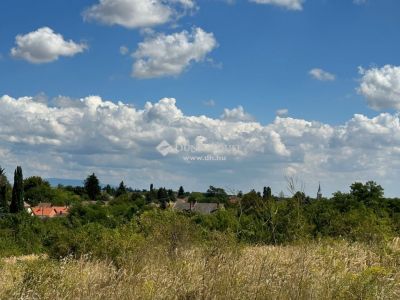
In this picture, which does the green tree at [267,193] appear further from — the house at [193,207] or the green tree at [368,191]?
the green tree at [368,191]

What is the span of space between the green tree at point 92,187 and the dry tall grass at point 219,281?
376 ft

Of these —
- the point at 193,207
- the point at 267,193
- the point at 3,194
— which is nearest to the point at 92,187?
the point at 3,194

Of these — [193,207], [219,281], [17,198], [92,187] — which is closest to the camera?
[219,281]

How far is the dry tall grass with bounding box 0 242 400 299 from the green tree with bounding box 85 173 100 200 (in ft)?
376

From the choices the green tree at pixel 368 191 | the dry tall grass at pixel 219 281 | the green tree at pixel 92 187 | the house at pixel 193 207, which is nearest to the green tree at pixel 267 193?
the dry tall grass at pixel 219 281

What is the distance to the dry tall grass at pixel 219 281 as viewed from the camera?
217 inches

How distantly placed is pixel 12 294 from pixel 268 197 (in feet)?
13.4

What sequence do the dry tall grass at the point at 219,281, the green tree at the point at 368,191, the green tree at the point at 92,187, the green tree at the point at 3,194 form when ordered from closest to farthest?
the dry tall grass at the point at 219,281, the green tree at the point at 368,191, the green tree at the point at 3,194, the green tree at the point at 92,187

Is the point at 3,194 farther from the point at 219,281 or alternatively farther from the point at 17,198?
the point at 219,281

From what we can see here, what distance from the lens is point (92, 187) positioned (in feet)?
397

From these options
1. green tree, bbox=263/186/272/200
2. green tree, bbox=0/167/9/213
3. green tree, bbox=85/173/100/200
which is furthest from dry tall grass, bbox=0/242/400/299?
green tree, bbox=85/173/100/200

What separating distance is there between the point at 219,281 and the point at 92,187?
11807 centimetres

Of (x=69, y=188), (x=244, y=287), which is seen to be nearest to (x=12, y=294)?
(x=244, y=287)

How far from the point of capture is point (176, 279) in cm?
603
